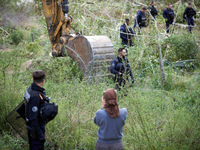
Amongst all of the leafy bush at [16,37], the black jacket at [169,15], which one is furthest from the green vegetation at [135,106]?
the leafy bush at [16,37]

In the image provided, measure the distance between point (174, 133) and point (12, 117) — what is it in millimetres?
2702

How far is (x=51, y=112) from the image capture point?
343 centimetres

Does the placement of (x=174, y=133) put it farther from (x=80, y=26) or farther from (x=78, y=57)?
(x=80, y=26)

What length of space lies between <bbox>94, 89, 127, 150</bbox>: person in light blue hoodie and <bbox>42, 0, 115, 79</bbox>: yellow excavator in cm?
311

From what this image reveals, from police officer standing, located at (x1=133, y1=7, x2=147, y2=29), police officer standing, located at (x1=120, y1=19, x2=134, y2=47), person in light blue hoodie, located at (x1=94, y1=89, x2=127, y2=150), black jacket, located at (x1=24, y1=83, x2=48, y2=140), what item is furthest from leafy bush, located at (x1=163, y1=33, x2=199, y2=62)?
black jacket, located at (x1=24, y1=83, x2=48, y2=140)

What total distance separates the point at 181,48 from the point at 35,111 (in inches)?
287

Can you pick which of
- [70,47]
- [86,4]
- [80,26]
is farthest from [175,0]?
[70,47]

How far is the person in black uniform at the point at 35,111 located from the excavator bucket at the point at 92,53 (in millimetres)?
3397

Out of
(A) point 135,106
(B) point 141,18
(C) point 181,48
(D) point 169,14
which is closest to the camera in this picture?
(A) point 135,106

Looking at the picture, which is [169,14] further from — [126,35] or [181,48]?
[126,35]

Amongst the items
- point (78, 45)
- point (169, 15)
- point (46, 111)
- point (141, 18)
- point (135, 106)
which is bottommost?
point (135, 106)

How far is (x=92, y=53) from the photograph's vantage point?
23.0 feet

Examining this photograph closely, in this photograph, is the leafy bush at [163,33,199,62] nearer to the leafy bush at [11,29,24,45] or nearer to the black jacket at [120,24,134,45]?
the black jacket at [120,24,134,45]

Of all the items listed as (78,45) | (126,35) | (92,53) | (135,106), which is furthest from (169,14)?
(135,106)
